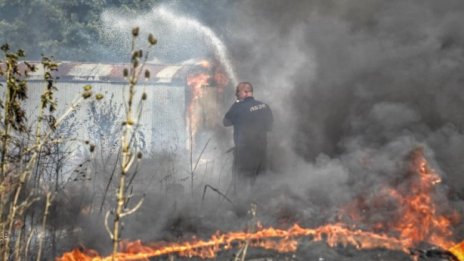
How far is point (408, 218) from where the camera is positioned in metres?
7.67

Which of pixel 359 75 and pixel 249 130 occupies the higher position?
pixel 359 75

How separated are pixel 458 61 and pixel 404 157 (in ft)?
8.30

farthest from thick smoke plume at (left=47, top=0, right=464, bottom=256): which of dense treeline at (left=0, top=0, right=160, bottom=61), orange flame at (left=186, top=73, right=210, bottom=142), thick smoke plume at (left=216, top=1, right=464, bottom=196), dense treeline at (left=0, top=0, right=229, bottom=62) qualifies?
dense treeline at (left=0, top=0, right=160, bottom=61)

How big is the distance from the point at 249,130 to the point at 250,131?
0.03 meters

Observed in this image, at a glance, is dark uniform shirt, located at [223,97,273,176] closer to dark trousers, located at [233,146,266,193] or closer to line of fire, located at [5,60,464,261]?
dark trousers, located at [233,146,266,193]

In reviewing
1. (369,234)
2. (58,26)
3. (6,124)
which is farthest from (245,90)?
(58,26)

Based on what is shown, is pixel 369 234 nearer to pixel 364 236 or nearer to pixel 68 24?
pixel 364 236

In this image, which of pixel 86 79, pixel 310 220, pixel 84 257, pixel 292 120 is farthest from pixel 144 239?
pixel 86 79

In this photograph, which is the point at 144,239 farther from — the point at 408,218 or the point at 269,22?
the point at 269,22

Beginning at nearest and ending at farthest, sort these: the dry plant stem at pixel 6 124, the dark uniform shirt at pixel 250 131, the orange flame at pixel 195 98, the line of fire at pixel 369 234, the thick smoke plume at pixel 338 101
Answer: the dry plant stem at pixel 6 124
the line of fire at pixel 369 234
the thick smoke plume at pixel 338 101
the dark uniform shirt at pixel 250 131
the orange flame at pixel 195 98

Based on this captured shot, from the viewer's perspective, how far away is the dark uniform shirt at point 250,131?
9.55 meters

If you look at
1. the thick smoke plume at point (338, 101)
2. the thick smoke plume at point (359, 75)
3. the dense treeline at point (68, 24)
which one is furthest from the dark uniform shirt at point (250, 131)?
the dense treeline at point (68, 24)

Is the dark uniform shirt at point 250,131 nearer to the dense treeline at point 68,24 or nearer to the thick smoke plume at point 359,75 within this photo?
the thick smoke plume at point 359,75

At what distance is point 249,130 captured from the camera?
9.59 meters
